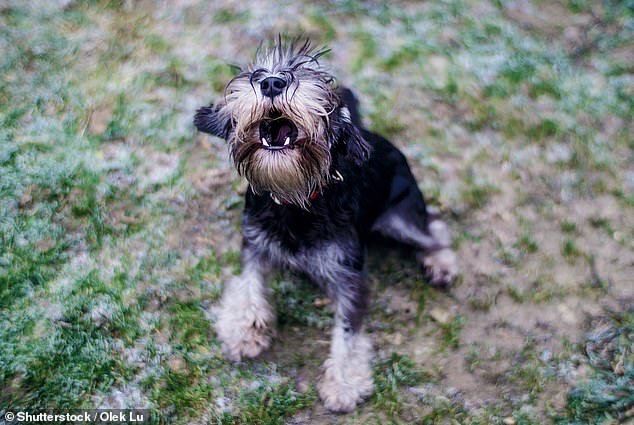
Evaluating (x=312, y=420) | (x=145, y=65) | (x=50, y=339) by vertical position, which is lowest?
(x=312, y=420)

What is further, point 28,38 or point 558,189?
point 28,38

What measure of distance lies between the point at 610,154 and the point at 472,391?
9.87 ft

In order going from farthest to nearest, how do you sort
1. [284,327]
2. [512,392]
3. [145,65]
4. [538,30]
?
[538,30] → [145,65] → [284,327] → [512,392]

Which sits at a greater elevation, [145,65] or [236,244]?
[145,65]

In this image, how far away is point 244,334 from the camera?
4.30 m

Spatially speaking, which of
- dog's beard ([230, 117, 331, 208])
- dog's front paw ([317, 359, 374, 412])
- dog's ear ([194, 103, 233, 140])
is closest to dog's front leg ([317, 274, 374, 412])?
dog's front paw ([317, 359, 374, 412])

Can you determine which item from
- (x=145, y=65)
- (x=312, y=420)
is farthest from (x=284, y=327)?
(x=145, y=65)

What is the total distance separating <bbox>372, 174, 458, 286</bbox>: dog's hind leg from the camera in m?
4.70

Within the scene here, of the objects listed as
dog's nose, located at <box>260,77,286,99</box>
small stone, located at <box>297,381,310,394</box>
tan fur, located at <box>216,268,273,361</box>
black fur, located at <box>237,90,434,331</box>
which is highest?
dog's nose, located at <box>260,77,286,99</box>

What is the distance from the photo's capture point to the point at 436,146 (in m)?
5.91

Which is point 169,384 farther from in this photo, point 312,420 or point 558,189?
point 558,189

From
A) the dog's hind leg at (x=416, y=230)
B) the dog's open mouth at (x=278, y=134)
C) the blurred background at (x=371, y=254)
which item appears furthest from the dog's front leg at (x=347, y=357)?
the dog's open mouth at (x=278, y=134)

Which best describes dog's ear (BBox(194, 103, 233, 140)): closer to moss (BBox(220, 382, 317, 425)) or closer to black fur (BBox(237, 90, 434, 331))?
black fur (BBox(237, 90, 434, 331))

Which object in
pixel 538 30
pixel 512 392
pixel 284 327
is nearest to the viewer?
pixel 512 392
